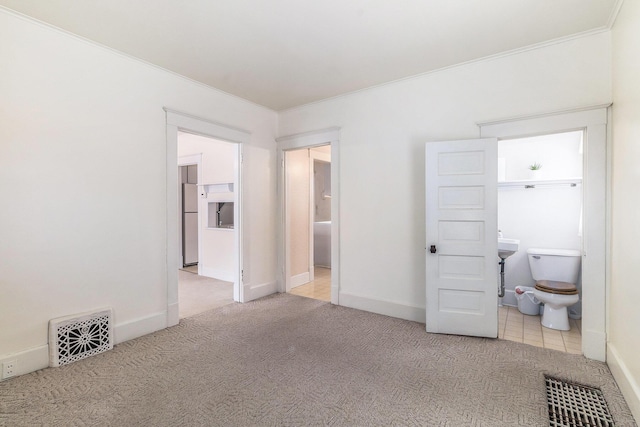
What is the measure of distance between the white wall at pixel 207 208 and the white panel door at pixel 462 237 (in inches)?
138

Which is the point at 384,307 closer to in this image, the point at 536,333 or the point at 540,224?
the point at 536,333

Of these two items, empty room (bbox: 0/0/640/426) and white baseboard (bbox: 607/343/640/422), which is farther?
empty room (bbox: 0/0/640/426)

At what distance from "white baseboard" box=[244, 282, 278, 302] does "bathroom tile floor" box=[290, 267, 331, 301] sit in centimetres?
32

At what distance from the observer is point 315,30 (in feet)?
8.14

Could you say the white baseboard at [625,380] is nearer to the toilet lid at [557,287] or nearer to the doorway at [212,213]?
the toilet lid at [557,287]

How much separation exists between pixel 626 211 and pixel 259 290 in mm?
3909

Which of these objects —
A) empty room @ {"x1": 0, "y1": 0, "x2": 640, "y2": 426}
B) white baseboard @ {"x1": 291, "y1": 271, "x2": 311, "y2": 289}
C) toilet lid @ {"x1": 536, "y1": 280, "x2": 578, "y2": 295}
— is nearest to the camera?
empty room @ {"x1": 0, "y1": 0, "x2": 640, "y2": 426}

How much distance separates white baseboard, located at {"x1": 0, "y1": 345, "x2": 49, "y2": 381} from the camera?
224 cm

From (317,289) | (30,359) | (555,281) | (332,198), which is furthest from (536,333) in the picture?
(30,359)

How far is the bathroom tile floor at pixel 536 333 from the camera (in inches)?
110

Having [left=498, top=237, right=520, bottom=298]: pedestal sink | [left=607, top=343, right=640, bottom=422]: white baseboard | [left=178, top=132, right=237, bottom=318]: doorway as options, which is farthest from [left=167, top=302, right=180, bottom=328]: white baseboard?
[left=498, top=237, right=520, bottom=298]: pedestal sink

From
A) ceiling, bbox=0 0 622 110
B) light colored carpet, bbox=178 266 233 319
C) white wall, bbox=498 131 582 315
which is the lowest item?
light colored carpet, bbox=178 266 233 319

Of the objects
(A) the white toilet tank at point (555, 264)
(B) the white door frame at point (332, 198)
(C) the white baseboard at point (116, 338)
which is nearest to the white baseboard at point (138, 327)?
(C) the white baseboard at point (116, 338)

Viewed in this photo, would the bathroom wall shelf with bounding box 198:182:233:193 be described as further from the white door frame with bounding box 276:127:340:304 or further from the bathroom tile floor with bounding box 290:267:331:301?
the bathroom tile floor with bounding box 290:267:331:301
